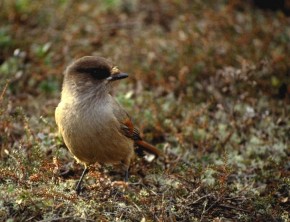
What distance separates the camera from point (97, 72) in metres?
5.68

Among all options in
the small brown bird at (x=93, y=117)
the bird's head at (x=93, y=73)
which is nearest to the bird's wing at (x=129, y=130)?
the small brown bird at (x=93, y=117)

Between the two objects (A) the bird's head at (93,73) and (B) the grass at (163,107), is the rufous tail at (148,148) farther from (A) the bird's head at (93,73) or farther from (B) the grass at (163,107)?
(A) the bird's head at (93,73)

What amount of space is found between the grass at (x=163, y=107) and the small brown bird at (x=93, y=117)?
0.92 ft

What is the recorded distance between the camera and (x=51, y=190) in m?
4.78

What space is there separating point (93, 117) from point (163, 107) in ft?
7.22

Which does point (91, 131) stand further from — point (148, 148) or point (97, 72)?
point (148, 148)

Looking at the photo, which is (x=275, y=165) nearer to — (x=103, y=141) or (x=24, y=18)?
(x=103, y=141)

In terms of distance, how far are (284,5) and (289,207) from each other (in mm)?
5209

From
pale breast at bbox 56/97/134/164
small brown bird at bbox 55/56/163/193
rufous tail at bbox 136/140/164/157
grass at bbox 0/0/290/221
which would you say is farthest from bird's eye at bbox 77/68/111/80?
rufous tail at bbox 136/140/164/157

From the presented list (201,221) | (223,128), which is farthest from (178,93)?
(201,221)

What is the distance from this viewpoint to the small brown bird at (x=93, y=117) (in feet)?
17.7

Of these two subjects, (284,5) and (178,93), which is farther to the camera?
(284,5)

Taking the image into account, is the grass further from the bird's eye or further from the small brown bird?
the bird's eye

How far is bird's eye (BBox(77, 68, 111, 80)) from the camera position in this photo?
18.6ft
